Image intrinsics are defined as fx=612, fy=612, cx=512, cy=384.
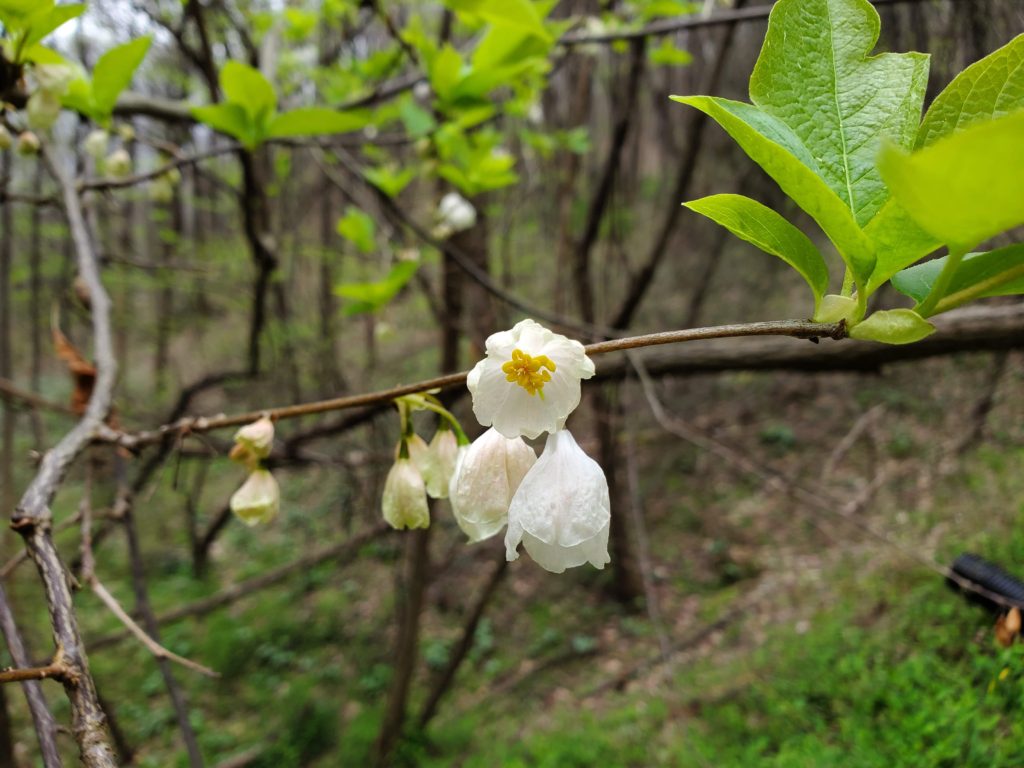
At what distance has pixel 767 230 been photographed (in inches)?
20.8

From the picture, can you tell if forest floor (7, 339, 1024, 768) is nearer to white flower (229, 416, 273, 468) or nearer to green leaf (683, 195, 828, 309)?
white flower (229, 416, 273, 468)

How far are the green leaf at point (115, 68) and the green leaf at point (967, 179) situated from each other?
1120mm

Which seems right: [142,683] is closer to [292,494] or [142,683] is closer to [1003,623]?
[292,494]

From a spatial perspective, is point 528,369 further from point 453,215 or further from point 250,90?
point 453,215

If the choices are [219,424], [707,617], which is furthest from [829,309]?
[707,617]

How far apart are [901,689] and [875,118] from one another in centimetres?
124

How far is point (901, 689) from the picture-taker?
1268 millimetres

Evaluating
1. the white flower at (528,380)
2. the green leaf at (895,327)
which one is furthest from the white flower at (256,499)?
the green leaf at (895,327)

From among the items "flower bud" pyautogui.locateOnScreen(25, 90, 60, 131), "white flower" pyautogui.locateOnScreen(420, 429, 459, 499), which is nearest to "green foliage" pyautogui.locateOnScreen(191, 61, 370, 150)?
"flower bud" pyautogui.locateOnScreen(25, 90, 60, 131)

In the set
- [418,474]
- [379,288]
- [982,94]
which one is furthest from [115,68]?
[982,94]

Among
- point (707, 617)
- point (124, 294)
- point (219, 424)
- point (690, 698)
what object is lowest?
point (707, 617)

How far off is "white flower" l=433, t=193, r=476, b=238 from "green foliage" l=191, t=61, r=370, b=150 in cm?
154

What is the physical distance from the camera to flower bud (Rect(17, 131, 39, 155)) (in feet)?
4.42

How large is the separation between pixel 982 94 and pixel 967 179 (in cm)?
17
